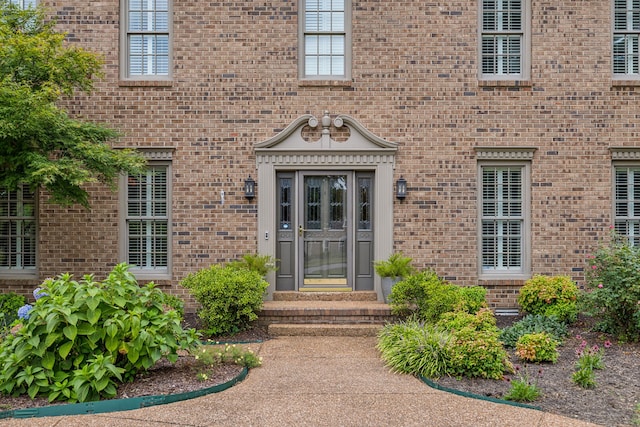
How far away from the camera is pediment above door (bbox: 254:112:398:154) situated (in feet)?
28.0

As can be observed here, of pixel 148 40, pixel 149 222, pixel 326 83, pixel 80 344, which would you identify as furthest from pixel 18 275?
pixel 326 83

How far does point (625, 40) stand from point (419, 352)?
7.19 m

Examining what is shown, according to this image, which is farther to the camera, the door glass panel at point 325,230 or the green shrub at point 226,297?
the door glass panel at point 325,230

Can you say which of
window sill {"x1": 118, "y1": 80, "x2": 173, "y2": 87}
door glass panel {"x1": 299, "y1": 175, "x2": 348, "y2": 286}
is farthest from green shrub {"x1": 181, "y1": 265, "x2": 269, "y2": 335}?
window sill {"x1": 118, "y1": 80, "x2": 173, "y2": 87}

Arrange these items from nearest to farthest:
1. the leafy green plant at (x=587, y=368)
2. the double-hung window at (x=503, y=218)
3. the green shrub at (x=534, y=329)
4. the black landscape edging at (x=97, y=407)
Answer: the black landscape edging at (x=97, y=407) → the leafy green plant at (x=587, y=368) → the green shrub at (x=534, y=329) → the double-hung window at (x=503, y=218)

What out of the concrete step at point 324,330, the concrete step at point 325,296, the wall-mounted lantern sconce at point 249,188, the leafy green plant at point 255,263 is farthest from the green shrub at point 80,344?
the wall-mounted lantern sconce at point 249,188

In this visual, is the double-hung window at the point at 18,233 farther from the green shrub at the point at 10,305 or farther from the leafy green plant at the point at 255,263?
the leafy green plant at the point at 255,263

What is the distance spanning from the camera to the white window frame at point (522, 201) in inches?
343

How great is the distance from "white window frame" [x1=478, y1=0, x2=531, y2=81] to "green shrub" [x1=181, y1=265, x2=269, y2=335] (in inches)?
215

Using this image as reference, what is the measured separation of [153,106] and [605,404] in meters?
7.81

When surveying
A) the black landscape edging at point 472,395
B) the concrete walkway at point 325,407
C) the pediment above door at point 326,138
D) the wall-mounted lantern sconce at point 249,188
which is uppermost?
the pediment above door at point 326,138

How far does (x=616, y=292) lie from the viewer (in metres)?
6.70

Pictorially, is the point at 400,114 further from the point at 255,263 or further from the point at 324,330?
the point at 324,330

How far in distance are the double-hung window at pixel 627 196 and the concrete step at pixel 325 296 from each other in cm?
468
